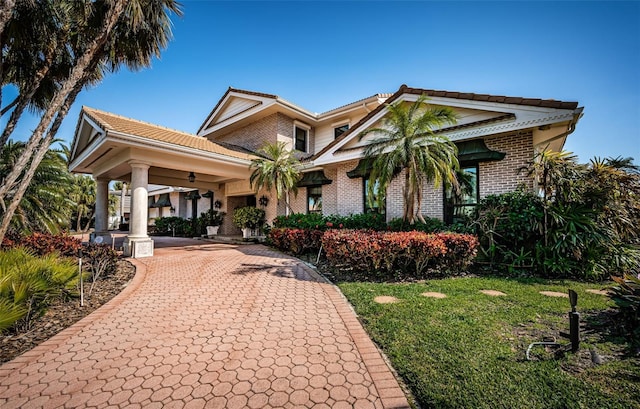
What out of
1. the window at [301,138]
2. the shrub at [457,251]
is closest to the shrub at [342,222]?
the shrub at [457,251]

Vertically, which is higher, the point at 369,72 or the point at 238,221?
the point at 369,72

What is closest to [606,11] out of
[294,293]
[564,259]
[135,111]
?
[564,259]

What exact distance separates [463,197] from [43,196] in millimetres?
15751

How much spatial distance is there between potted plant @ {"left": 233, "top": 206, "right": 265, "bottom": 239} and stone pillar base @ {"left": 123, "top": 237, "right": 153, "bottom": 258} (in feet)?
17.1

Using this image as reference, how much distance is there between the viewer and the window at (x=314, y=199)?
1349 centimetres

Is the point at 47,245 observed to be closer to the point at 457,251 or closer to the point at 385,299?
the point at 385,299

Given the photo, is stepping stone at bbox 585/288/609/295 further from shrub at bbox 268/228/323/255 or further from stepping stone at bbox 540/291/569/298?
shrub at bbox 268/228/323/255

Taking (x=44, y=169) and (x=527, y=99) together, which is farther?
(x=44, y=169)

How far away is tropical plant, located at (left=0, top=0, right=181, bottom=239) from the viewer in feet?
23.2

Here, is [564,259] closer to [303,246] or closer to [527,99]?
[527,99]

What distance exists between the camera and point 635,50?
17.9 feet

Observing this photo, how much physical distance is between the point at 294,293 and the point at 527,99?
27.4 feet

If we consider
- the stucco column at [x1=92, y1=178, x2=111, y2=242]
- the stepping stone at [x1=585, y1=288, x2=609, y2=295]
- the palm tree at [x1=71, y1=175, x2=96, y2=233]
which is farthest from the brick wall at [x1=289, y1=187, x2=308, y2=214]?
the palm tree at [x1=71, y1=175, x2=96, y2=233]

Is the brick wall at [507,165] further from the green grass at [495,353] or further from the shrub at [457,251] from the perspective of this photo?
the green grass at [495,353]
